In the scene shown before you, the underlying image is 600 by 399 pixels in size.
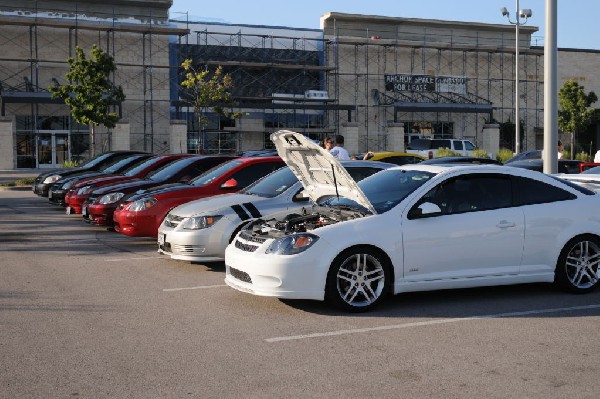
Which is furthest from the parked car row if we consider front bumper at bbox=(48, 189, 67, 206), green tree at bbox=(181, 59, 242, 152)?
green tree at bbox=(181, 59, 242, 152)

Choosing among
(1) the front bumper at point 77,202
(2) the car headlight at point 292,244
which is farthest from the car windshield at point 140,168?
(2) the car headlight at point 292,244

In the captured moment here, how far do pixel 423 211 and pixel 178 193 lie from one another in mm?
5507

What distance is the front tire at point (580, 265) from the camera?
851cm

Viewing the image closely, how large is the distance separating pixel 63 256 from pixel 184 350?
6.20 meters

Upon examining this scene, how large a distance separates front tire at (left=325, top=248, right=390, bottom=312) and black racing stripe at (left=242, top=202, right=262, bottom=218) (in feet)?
8.94

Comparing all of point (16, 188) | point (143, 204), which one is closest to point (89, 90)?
point (16, 188)

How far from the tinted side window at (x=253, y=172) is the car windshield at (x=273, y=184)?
96 cm

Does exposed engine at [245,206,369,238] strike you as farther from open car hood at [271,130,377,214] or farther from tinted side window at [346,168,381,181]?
tinted side window at [346,168,381,181]

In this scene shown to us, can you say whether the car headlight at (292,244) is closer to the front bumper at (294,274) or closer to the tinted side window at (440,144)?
the front bumper at (294,274)

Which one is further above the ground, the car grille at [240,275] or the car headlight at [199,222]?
the car headlight at [199,222]

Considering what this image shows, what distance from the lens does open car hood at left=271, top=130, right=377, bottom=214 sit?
8070 mm

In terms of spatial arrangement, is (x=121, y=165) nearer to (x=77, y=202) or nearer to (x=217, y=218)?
(x=77, y=202)

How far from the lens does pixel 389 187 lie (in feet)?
28.0

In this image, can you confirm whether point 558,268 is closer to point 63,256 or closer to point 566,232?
point 566,232
